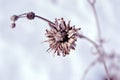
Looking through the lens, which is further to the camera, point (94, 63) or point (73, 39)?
point (94, 63)

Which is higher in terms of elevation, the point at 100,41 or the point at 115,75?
the point at 100,41

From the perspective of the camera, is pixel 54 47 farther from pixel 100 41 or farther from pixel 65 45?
pixel 100 41

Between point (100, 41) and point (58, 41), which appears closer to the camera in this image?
point (58, 41)

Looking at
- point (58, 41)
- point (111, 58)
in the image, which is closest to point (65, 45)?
point (58, 41)

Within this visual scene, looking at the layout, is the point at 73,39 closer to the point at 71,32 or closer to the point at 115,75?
the point at 71,32

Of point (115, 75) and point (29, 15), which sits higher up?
point (29, 15)

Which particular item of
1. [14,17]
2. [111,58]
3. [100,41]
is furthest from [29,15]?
[111,58]
